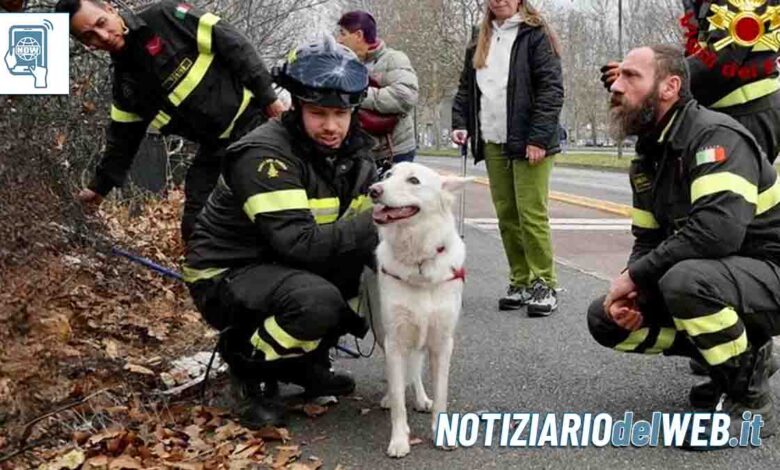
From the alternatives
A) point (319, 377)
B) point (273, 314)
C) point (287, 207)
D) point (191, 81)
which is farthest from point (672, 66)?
point (191, 81)

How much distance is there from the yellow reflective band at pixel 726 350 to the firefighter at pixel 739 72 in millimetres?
1390

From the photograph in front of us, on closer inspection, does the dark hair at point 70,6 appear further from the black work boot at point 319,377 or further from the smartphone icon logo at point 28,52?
the black work boot at point 319,377

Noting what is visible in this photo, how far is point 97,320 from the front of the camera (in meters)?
5.04

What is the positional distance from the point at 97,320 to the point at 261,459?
2.10m

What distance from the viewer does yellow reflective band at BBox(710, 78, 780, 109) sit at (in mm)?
4305

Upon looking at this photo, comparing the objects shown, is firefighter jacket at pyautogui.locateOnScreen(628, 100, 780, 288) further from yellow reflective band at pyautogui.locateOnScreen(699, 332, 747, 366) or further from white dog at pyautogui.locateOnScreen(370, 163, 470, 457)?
white dog at pyautogui.locateOnScreen(370, 163, 470, 457)

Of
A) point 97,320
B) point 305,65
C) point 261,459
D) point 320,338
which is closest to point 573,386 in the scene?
point 320,338

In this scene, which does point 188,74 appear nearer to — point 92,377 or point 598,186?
point 92,377

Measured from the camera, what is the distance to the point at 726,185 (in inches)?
132

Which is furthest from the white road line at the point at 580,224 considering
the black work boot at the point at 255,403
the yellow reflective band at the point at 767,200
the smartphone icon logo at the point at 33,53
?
the black work boot at the point at 255,403

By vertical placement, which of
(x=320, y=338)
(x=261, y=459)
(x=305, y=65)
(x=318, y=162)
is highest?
(x=305, y=65)

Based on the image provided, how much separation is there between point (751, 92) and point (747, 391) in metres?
1.63

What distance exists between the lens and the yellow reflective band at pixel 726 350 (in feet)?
11.2

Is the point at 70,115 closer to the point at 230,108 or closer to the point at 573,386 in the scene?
the point at 230,108
